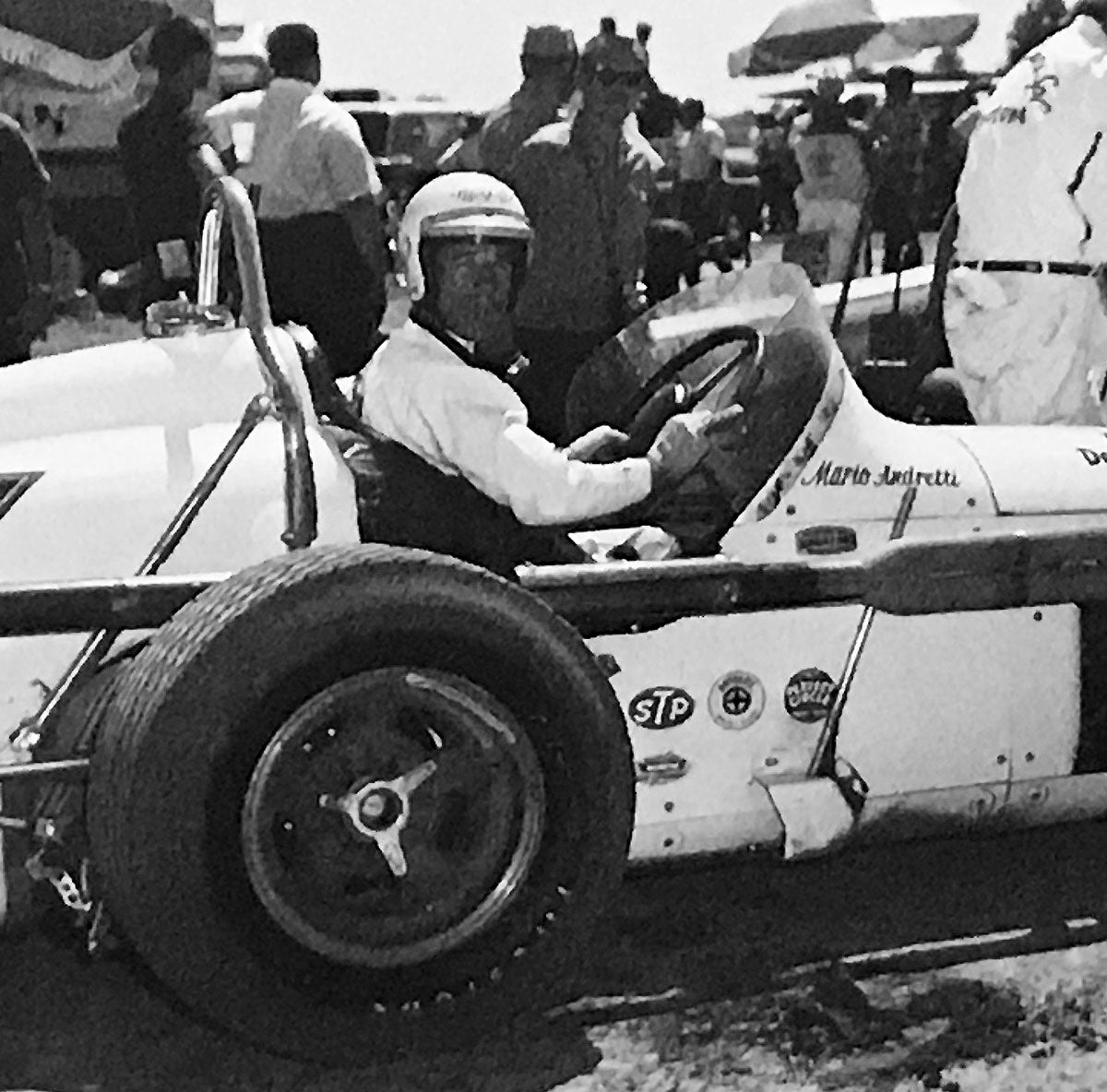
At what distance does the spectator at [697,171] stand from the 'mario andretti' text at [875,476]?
10802 mm

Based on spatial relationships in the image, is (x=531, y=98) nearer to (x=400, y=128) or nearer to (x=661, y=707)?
(x=661, y=707)

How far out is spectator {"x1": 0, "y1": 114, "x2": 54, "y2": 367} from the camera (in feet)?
20.6

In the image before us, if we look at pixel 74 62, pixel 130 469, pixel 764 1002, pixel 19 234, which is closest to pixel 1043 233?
pixel 764 1002

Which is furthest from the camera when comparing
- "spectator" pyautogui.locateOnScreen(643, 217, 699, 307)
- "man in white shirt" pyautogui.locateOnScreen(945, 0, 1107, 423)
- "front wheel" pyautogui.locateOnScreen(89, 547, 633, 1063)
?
"spectator" pyautogui.locateOnScreen(643, 217, 699, 307)

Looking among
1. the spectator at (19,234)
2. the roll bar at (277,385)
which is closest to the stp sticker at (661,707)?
the roll bar at (277,385)

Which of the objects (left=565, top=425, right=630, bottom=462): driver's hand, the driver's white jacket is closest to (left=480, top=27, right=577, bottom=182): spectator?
(left=565, top=425, right=630, bottom=462): driver's hand

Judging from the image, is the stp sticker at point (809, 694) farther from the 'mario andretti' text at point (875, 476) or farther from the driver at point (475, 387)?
the driver at point (475, 387)

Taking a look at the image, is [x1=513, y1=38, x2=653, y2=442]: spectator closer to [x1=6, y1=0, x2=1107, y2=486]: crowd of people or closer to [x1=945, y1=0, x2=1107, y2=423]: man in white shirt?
[x1=6, y1=0, x2=1107, y2=486]: crowd of people

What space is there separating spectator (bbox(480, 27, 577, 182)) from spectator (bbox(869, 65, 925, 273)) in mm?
5538

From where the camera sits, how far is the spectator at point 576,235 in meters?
5.95

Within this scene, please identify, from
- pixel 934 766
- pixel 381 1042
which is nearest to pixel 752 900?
pixel 934 766

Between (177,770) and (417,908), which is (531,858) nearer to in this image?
(417,908)

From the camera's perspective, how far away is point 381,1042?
3.04m

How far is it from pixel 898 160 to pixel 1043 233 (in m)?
7.63
